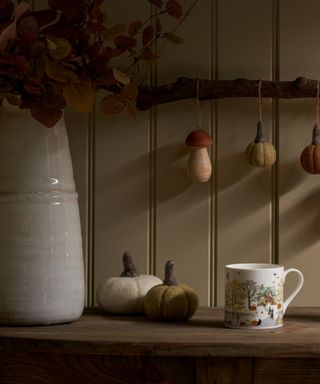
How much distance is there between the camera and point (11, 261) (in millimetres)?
1202

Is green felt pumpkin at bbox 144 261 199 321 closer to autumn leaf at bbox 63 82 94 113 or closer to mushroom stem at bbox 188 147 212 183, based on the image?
mushroom stem at bbox 188 147 212 183

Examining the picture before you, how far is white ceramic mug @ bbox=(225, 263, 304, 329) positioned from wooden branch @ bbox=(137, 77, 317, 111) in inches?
15.3

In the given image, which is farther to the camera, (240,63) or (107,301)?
(240,63)

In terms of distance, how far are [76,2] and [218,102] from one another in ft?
1.42

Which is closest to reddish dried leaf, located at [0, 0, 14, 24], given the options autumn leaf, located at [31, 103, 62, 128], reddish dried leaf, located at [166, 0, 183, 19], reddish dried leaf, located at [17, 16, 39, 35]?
reddish dried leaf, located at [17, 16, 39, 35]

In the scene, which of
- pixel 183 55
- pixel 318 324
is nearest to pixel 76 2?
pixel 183 55

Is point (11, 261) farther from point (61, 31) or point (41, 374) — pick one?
point (61, 31)

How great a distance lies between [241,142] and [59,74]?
513mm

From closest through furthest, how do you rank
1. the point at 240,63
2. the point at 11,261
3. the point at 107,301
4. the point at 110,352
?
the point at 110,352 → the point at 11,261 → the point at 107,301 → the point at 240,63

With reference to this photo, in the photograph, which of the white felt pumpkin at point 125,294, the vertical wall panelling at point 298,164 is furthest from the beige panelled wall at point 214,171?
the white felt pumpkin at point 125,294

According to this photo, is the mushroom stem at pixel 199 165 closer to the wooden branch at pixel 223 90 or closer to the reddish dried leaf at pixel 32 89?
the wooden branch at pixel 223 90

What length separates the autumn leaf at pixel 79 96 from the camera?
1121mm

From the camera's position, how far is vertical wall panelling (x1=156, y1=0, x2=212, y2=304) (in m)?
1.53

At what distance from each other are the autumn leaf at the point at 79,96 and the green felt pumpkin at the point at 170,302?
0.34m
